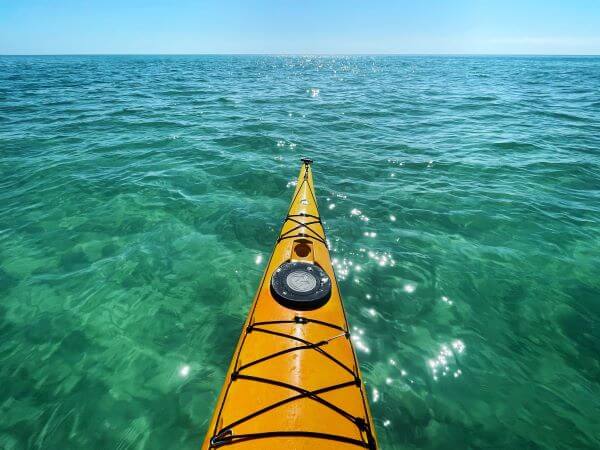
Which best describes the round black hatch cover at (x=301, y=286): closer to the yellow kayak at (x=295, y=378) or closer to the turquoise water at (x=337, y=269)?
the yellow kayak at (x=295, y=378)

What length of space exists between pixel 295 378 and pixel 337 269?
388 centimetres

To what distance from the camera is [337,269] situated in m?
7.60

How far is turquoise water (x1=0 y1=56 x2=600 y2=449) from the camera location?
16.2 feet

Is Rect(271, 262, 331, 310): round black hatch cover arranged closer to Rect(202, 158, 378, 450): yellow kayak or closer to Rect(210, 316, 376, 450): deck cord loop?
Rect(202, 158, 378, 450): yellow kayak

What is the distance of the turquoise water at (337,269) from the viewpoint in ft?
16.2

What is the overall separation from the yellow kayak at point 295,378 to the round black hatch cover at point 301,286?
0.6 inches

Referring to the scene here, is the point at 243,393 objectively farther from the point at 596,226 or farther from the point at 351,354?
the point at 596,226

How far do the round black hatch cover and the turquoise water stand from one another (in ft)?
5.37

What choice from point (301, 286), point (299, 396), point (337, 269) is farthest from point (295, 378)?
point (337, 269)

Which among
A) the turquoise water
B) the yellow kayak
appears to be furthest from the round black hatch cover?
the turquoise water

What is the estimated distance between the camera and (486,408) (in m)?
5.02

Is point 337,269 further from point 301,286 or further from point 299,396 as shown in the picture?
point 299,396

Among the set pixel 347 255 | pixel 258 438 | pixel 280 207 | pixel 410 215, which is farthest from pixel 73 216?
pixel 410 215

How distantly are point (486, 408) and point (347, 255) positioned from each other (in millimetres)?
4169
